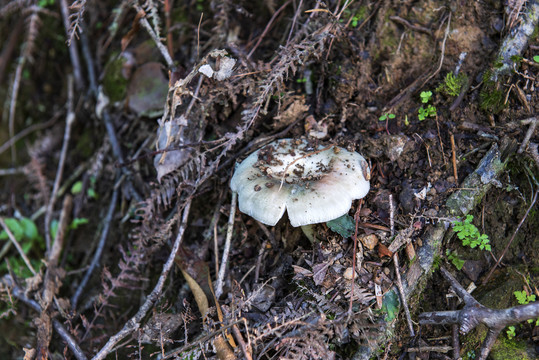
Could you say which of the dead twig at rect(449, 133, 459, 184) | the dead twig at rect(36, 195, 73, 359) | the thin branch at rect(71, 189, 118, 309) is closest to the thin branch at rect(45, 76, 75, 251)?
the dead twig at rect(36, 195, 73, 359)

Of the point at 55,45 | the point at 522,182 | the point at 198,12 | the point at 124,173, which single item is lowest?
the point at 124,173

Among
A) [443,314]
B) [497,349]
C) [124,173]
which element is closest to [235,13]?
[124,173]

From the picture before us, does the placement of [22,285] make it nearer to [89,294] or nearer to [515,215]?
[89,294]

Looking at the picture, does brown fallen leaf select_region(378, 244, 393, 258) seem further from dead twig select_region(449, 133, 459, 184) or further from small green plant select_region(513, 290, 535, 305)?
small green plant select_region(513, 290, 535, 305)

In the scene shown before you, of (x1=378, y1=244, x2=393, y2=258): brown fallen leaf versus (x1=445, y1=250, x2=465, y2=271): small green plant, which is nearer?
(x1=378, y1=244, x2=393, y2=258): brown fallen leaf

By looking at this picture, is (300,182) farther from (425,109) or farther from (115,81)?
(115,81)

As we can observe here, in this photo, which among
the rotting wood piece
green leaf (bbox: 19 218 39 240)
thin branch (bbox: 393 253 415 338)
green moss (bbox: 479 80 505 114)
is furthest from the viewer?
green leaf (bbox: 19 218 39 240)
